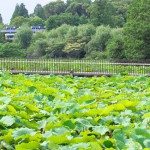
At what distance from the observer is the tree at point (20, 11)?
88.4m

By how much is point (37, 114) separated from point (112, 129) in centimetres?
54

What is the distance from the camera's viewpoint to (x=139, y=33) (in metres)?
26.9

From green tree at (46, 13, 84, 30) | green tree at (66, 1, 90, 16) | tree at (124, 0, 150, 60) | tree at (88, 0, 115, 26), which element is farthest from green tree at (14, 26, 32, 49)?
green tree at (66, 1, 90, 16)

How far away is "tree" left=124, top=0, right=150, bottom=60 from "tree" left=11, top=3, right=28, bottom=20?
63035 mm

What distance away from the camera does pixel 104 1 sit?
44844mm

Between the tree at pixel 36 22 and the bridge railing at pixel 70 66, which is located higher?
the tree at pixel 36 22

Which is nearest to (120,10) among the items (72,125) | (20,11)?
(20,11)

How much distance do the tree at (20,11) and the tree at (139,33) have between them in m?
63.0

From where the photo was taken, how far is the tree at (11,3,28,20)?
88400 mm

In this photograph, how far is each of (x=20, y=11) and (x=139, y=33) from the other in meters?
64.6

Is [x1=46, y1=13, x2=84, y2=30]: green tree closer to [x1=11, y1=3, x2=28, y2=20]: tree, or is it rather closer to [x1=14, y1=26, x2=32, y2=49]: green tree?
[x1=14, y1=26, x2=32, y2=49]: green tree

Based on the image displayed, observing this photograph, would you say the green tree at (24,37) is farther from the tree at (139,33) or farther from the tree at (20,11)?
the tree at (20,11)

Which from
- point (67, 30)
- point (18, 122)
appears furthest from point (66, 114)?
point (67, 30)

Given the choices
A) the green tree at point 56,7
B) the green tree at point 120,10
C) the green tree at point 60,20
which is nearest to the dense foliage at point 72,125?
the green tree at point 120,10
